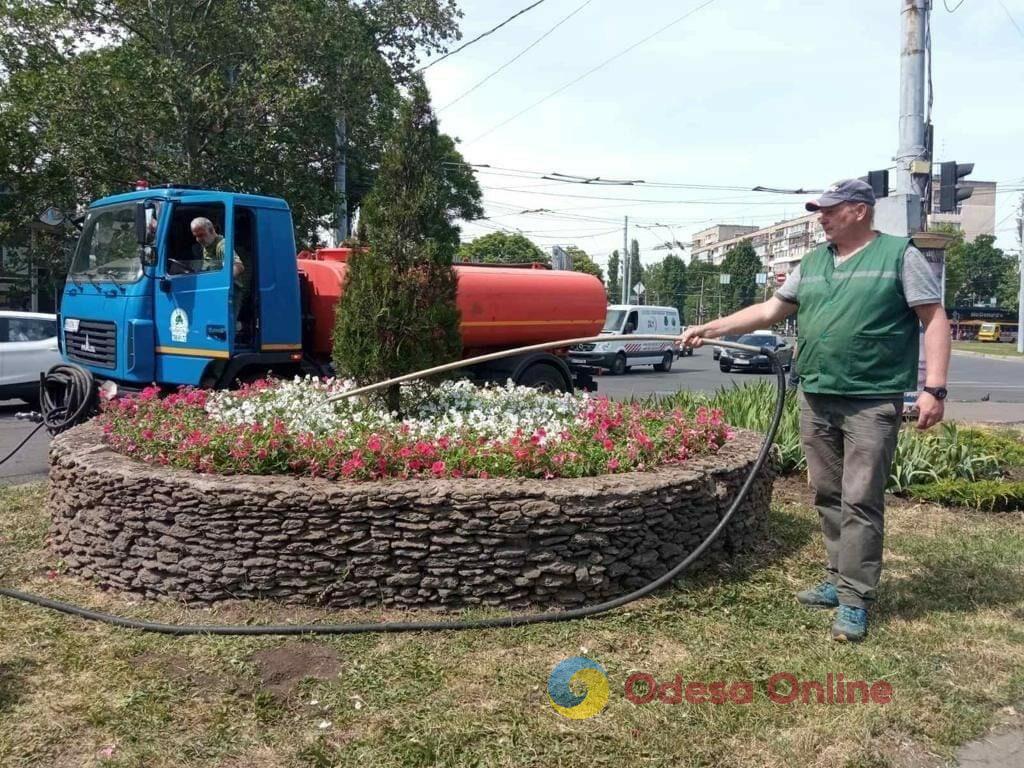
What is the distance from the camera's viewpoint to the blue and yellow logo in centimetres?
309

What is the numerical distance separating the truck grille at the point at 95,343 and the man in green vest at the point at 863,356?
6286 mm

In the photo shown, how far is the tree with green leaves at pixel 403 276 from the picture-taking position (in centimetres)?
535

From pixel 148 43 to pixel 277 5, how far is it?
278 centimetres

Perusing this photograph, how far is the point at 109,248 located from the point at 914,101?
8.86 meters

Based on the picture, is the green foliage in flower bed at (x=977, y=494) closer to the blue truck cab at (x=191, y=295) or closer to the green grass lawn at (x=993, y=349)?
the blue truck cab at (x=191, y=295)

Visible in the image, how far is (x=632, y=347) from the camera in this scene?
83.1ft

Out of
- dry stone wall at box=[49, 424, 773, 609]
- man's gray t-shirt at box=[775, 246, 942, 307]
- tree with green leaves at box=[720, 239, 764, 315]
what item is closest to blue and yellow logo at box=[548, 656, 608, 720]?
dry stone wall at box=[49, 424, 773, 609]

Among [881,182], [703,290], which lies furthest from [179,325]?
[703,290]

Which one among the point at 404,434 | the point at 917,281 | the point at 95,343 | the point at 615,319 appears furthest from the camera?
the point at 615,319

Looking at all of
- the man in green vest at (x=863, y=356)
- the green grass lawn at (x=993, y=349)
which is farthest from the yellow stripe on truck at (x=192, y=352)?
the green grass lawn at (x=993, y=349)

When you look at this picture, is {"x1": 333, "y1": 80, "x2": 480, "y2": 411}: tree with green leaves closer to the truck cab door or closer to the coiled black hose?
the truck cab door

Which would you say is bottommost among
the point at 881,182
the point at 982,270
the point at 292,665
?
the point at 292,665

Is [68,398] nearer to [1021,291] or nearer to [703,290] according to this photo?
[1021,291]

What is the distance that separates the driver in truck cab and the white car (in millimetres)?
5252
